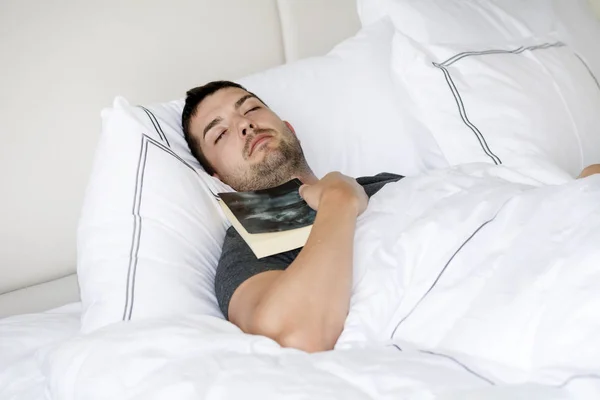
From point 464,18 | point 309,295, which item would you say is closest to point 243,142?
point 309,295

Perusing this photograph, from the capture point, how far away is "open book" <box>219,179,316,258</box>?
42.5 inches

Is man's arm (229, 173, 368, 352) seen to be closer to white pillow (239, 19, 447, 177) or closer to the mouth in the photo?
the mouth

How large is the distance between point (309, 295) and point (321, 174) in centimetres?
56

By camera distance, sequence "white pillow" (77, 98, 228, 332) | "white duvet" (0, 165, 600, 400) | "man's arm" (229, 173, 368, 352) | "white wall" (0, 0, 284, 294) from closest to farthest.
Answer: "white duvet" (0, 165, 600, 400) < "man's arm" (229, 173, 368, 352) < "white pillow" (77, 98, 228, 332) < "white wall" (0, 0, 284, 294)

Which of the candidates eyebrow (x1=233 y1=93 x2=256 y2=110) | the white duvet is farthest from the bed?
eyebrow (x1=233 y1=93 x2=256 y2=110)

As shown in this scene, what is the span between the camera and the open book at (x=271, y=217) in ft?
3.54

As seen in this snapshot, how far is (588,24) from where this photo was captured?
1634 millimetres

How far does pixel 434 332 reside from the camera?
80 centimetres

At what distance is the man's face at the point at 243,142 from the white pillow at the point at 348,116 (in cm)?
12

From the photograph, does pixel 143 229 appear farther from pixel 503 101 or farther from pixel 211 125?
pixel 503 101

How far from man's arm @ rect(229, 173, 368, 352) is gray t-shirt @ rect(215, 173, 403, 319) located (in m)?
0.02

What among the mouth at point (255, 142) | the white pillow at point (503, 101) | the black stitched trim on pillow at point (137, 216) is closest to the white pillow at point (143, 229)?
the black stitched trim on pillow at point (137, 216)

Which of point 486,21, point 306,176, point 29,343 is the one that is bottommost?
point 29,343

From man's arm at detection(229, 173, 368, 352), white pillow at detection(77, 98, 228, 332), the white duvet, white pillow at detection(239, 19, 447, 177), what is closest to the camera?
the white duvet
